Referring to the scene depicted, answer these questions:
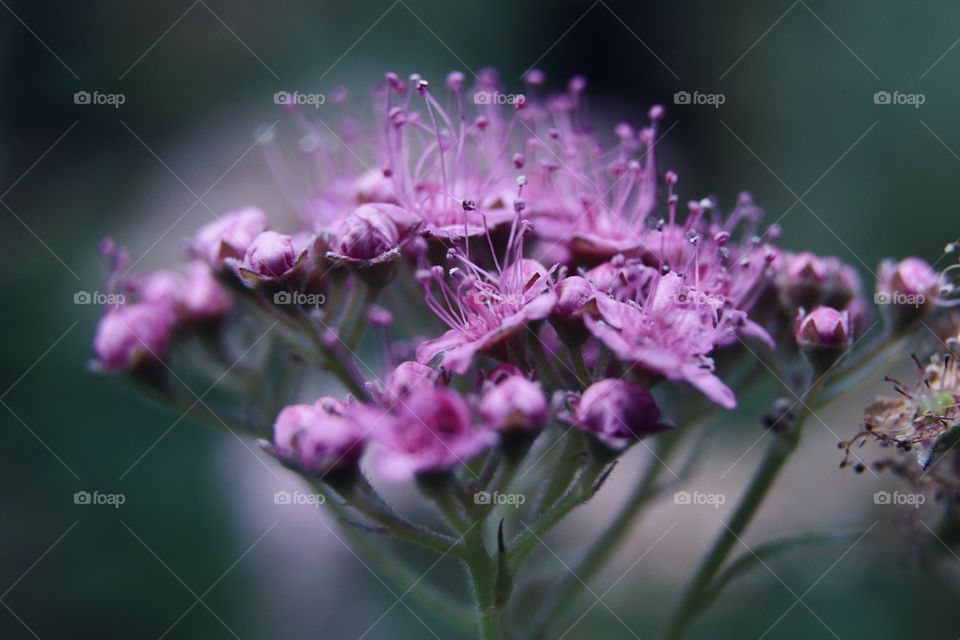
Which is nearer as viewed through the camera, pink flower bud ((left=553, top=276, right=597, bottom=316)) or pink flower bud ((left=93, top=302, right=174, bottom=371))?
pink flower bud ((left=553, top=276, right=597, bottom=316))

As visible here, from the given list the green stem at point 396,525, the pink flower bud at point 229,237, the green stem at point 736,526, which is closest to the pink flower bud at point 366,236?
the pink flower bud at point 229,237

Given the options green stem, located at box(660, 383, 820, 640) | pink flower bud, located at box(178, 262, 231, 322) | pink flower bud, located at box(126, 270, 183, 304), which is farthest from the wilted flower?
pink flower bud, located at box(126, 270, 183, 304)

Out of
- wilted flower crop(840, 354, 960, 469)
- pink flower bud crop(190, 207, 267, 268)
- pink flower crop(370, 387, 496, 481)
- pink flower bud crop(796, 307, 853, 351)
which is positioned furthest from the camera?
pink flower bud crop(190, 207, 267, 268)

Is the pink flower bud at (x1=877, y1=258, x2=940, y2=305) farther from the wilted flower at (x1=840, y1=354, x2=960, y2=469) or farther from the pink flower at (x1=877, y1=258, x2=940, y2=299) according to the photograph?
the wilted flower at (x1=840, y1=354, x2=960, y2=469)

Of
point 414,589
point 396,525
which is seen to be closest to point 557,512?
point 396,525

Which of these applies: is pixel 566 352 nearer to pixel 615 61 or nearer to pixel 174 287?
pixel 174 287
